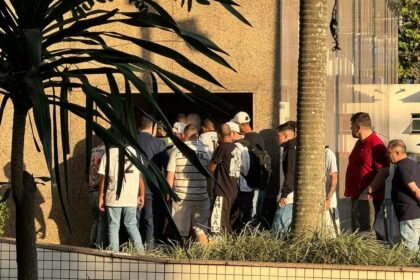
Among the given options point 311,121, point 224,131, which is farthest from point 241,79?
point 311,121

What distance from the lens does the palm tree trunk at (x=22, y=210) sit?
5.80m

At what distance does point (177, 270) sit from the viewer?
988cm

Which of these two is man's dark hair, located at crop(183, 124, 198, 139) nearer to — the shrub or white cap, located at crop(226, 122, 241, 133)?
white cap, located at crop(226, 122, 241, 133)

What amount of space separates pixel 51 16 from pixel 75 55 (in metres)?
0.37

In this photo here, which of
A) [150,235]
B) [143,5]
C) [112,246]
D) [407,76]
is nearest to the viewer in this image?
[143,5]

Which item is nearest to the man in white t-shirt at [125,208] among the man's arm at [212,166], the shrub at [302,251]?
the man's arm at [212,166]

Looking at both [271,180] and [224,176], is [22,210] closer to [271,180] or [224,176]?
[224,176]

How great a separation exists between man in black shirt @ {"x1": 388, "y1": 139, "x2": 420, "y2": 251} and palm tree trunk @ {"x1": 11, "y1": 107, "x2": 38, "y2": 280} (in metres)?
6.98

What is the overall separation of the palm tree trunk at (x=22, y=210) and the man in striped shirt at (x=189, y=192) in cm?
665

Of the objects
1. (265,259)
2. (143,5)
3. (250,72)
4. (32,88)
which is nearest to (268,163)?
(250,72)

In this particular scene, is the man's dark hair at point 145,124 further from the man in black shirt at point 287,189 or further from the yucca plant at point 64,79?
the yucca plant at point 64,79

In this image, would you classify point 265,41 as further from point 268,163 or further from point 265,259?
point 265,259

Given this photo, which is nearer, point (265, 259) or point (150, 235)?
point (265, 259)

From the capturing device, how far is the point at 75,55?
5.88 metres
